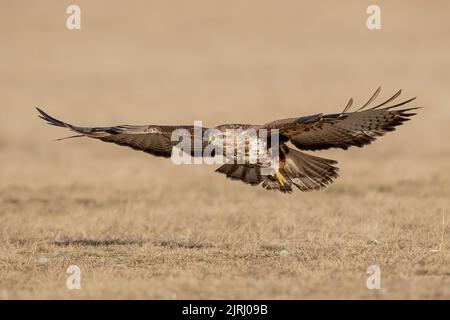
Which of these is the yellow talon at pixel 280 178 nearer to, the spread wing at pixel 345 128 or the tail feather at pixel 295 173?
the tail feather at pixel 295 173

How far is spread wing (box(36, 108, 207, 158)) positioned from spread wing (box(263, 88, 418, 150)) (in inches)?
39.1

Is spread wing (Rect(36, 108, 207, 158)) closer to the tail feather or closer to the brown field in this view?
the tail feather

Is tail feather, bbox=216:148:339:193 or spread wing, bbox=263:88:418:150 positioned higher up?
spread wing, bbox=263:88:418:150

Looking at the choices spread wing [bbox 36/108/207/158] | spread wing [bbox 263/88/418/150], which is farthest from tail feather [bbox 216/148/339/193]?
spread wing [bbox 36/108/207/158]

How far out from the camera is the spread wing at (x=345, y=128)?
1009 centimetres

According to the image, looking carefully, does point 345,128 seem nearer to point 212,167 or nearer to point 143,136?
point 143,136

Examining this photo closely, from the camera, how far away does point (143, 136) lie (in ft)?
35.3

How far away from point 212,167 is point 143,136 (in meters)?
7.04

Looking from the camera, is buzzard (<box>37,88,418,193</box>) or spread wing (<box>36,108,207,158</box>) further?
buzzard (<box>37,88,418,193</box>)


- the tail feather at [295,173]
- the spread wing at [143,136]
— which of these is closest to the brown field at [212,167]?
the tail feather at [295,173]

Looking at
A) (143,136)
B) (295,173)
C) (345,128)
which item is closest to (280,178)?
(295,173)

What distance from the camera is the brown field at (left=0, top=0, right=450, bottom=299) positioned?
29.6ft

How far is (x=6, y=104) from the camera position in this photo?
25312 millimetres

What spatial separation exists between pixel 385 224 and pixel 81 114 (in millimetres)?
13612
